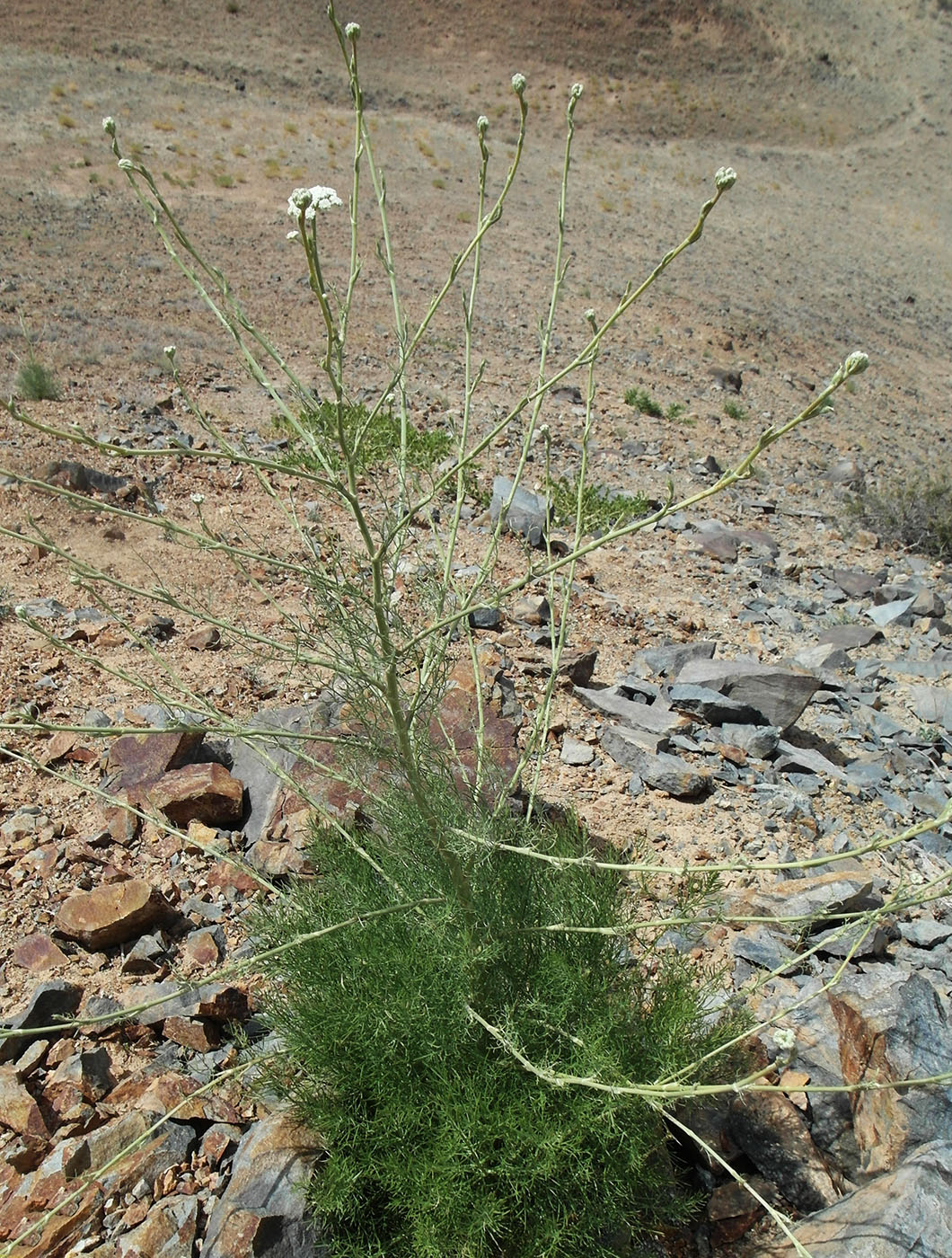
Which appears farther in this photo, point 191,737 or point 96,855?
point 191,737

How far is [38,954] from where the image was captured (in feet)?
9.02

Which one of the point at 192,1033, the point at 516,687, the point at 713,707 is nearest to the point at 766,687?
the point at 713,707

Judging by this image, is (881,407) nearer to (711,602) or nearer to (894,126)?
(711,602)

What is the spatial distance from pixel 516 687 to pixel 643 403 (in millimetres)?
5341

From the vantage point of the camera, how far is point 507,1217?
1.95 meters

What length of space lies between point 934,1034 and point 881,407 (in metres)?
10.7

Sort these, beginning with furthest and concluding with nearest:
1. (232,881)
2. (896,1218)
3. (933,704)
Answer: (933,704)
(232,881)
(896,1218)

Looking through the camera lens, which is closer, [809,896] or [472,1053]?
[472,1053]

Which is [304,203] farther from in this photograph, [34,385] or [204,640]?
[34,385]

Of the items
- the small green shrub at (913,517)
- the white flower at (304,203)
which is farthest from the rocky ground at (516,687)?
the white flower at (304,203)

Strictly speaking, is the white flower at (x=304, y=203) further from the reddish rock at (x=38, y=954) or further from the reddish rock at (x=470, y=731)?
the reddish rock at (x=38, y=954)

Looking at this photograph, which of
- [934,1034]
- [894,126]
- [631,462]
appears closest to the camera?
[934,1034]

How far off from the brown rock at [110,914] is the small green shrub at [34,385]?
4612mm

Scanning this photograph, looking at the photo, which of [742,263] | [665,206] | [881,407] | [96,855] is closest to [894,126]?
[665,206]
